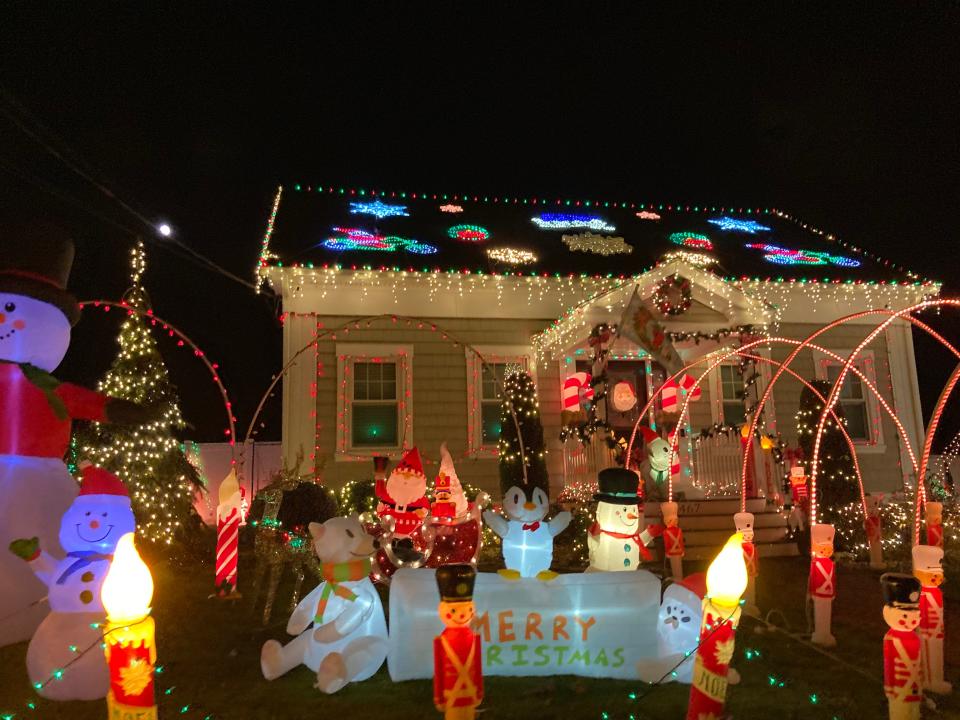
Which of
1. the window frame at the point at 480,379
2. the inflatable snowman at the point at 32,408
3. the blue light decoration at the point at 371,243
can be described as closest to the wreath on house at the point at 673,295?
the window frame at the point at 480,379

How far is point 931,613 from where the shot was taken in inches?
194

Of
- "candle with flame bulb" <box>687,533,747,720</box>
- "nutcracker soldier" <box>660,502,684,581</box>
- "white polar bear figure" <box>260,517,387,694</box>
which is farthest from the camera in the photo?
"nutcracker soldier" <box>660,502,684,581</box>

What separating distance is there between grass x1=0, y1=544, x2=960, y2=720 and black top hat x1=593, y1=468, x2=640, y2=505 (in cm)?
163

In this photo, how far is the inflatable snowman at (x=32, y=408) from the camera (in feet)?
19.2

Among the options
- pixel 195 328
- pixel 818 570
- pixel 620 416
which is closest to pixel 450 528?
pixel 818 570

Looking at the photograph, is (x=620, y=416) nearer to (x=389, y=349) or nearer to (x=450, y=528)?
(x=389, y=349)

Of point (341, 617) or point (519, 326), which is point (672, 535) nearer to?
point (341, 617)

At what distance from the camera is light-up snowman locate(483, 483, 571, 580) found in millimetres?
6910

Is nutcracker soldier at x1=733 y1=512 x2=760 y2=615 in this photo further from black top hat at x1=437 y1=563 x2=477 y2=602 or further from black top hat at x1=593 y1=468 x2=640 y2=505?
black top hat at x1=437 y1=563 x2=477 y2=602

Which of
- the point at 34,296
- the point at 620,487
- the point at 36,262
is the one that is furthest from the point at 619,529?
the point at 36,262

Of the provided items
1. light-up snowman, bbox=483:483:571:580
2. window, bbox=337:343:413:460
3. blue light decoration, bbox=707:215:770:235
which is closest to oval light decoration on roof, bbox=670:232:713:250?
blue light decoration, bbox=707:215:770:235

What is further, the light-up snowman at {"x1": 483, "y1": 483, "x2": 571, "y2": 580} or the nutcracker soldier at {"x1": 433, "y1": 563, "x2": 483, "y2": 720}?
the light-up snowman at {"x1": 483, "y1": 483, "x2": 571, "y2": 580}

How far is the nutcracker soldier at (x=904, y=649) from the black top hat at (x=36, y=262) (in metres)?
7.05

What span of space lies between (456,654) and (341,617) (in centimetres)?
170
